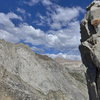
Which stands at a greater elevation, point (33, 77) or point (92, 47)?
point (33, 77)

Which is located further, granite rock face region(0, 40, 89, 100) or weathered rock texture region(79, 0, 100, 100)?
granite rock face region(0, 40, 89, 100)

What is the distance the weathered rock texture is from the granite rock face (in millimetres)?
26003

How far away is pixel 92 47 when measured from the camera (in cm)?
1684

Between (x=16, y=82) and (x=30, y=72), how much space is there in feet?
32.5

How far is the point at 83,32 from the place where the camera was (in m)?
18.5

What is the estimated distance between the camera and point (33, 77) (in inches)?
2141

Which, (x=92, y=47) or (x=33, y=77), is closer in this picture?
(x=92, y=47)

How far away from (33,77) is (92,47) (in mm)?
38300

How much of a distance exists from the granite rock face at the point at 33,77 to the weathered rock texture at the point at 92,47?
26.0 metres

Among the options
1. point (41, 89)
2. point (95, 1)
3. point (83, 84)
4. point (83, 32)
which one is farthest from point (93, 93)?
point (83, 84)

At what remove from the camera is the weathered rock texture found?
16.7 metres

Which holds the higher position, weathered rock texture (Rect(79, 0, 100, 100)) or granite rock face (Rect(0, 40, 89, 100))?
granite rock face (Rect(0, 40, 89, 100))

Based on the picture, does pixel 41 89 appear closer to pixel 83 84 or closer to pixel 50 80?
pixel 50 80

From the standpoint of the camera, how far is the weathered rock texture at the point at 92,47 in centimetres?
1667
